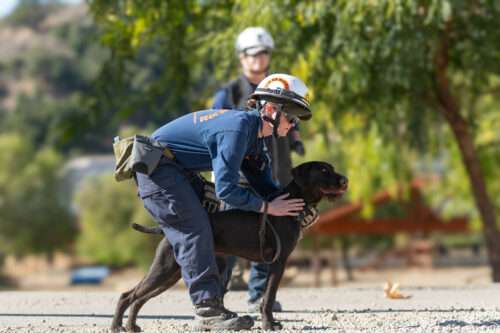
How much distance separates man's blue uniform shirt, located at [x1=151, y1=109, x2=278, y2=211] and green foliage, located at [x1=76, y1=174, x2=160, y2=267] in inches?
2035

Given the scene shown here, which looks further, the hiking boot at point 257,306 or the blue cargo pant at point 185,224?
the hiking boot at point 257,306

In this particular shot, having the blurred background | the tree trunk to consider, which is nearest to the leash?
the blurred background

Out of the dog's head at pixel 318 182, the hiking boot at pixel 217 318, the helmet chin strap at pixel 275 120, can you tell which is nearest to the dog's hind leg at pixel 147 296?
the hiking boot at pixel 217 318

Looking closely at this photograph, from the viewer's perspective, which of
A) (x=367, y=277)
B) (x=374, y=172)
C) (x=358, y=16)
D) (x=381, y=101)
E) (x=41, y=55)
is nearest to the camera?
(x=358, y=16)

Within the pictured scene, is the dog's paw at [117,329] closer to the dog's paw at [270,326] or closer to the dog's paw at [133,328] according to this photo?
the dog's paw at [133,328]

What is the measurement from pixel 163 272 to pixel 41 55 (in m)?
174

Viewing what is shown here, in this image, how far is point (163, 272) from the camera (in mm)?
7266

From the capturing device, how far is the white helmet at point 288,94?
23.8 ft

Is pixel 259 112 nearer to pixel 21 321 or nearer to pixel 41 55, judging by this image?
pixel 21 321

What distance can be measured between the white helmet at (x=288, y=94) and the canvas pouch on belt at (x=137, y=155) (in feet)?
2.29

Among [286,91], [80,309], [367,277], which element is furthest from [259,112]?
[367,277]

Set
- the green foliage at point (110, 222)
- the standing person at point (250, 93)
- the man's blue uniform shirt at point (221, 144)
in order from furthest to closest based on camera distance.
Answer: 1. the green foliage at point (110, 222)
2. the standing person at point (250, 93)
3. the man's blue uniform shirt at point (221, 144)

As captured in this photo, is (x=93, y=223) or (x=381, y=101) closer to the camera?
(x=381, y=101)

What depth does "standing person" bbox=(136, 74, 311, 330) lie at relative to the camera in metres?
7.05
